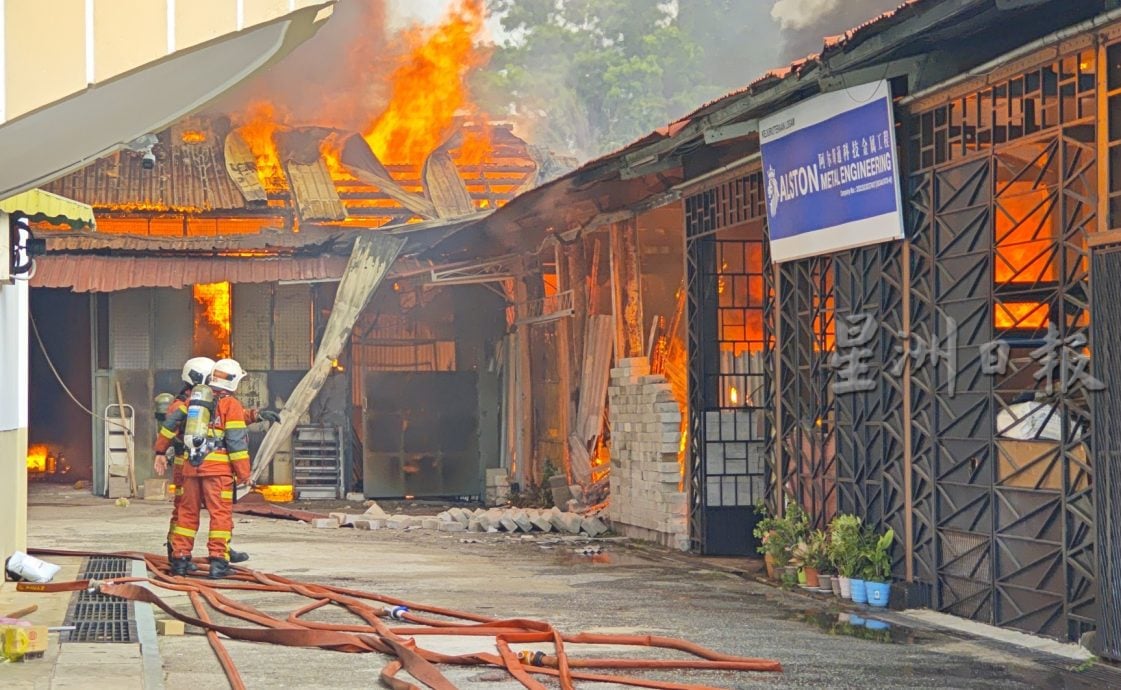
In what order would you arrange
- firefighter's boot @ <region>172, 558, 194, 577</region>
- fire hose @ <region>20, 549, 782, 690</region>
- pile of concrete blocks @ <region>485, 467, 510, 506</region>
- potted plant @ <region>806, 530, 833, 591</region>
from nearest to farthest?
fire hose @ <region>20, 549, 782, 690</region> → potted plant @ <region>806, 530, 833, 591</region> → firefighter's boot @ <region>172, 558, 194, 577</region> → pile of concrete blocks @ <region>485, 467, 510, 506</region>

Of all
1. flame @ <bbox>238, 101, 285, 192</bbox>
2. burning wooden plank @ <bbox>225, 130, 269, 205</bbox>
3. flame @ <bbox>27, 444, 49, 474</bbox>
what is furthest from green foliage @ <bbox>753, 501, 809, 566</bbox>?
flame @ <bbox>27, 444, 49, 474</bbox>

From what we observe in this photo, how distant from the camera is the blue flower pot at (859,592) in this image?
12961 millimetres

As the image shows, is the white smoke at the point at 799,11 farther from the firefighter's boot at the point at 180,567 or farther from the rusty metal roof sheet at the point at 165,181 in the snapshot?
the firefighter's boot at the point at 180,567

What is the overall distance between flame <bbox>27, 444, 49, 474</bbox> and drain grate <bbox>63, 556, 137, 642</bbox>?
1436 cm

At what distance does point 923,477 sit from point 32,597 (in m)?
7.23

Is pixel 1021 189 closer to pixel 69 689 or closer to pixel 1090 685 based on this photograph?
pixel 1090 685

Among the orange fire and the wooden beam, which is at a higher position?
the orange fire

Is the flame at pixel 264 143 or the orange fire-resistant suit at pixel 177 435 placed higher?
the flame at pixel 264 143

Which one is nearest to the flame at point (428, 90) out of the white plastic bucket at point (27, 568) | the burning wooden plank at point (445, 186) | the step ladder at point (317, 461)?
the burning wooden plank at point (445, 186)

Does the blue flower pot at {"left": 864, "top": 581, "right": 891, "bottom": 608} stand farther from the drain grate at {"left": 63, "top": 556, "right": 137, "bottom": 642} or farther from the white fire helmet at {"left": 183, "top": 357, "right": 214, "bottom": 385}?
the white fire helmet at {"left": 183, "top": 357, "right": 214, "bottom": 385}

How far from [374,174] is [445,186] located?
124 cm

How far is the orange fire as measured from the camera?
2712cm

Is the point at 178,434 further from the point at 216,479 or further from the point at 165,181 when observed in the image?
the point at 165,181

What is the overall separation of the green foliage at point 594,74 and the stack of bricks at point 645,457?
35.7 m
